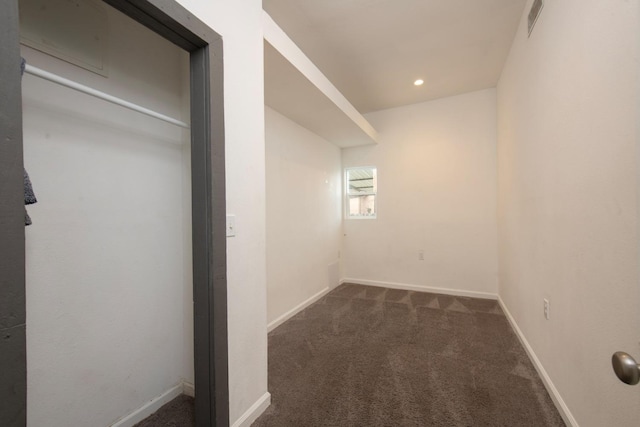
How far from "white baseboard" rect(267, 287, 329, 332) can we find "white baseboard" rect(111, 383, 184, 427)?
1.02 metres

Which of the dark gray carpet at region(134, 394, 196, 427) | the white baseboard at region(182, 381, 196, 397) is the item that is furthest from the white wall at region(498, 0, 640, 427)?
the white baseboard at region(182, 381, 196, 397)

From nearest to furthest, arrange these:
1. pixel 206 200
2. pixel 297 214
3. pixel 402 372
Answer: pixel 206 200, pixel 402 372, pixel 297 214

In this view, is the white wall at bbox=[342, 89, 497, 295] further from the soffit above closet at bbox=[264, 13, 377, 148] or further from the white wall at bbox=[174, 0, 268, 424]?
the white wall at bbox=[174, 0, 268, 424]

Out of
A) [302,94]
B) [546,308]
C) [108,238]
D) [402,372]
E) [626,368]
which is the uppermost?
[302,94]

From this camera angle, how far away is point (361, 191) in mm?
4496

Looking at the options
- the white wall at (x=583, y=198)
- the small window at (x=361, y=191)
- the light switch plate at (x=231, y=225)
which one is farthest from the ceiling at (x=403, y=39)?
the light switch plate at (x=231, y=225)

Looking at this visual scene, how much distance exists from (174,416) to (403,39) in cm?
336

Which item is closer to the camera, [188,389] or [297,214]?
[188,389]

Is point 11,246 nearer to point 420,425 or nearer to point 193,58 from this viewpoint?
point 193,58

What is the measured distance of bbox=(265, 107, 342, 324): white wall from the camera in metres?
2.78

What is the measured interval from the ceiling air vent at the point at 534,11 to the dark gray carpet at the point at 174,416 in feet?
11.1

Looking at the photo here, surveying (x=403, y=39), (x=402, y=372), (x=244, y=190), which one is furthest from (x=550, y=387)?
(x=403, y=39)

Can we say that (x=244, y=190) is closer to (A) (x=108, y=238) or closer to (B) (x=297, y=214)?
(A) (x=108, y=238)

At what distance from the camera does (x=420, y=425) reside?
145cm
